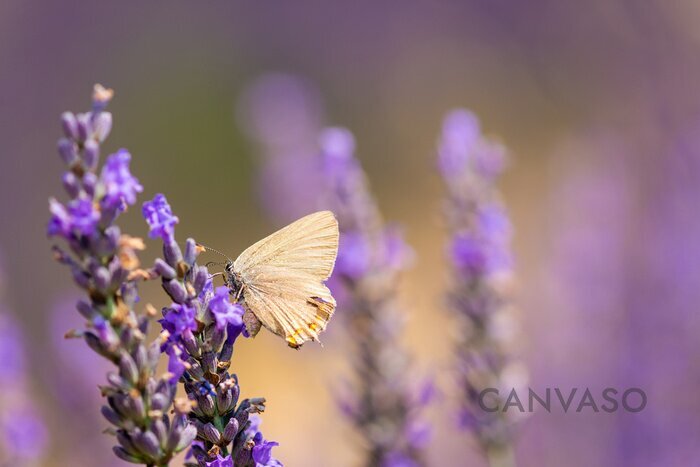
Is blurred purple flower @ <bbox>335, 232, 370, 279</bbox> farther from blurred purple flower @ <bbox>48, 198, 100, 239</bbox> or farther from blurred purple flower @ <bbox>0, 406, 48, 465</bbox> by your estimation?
blurred purple flower @ <bbox>48, 198, 100, 239</bbox>

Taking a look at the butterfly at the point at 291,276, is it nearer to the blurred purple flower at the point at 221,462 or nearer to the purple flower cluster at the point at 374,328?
the blurred purple flower at the point at 221,462

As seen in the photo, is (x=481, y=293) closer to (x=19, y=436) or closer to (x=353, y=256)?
(x=353, y=256)

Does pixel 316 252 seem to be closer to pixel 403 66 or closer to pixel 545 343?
pixel 545 343

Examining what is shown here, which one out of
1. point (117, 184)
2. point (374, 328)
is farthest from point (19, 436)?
point (117, 184)

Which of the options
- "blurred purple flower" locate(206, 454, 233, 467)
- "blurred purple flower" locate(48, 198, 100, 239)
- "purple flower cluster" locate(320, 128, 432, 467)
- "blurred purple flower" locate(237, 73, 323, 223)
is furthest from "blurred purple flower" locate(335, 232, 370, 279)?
"blurred purple flower" locate(237, 73, 323, 223)

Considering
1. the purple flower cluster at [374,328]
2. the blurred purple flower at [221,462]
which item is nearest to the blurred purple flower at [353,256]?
the purple flower cluster at [374,328]

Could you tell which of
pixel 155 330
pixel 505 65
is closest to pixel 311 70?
pixel 505 65
